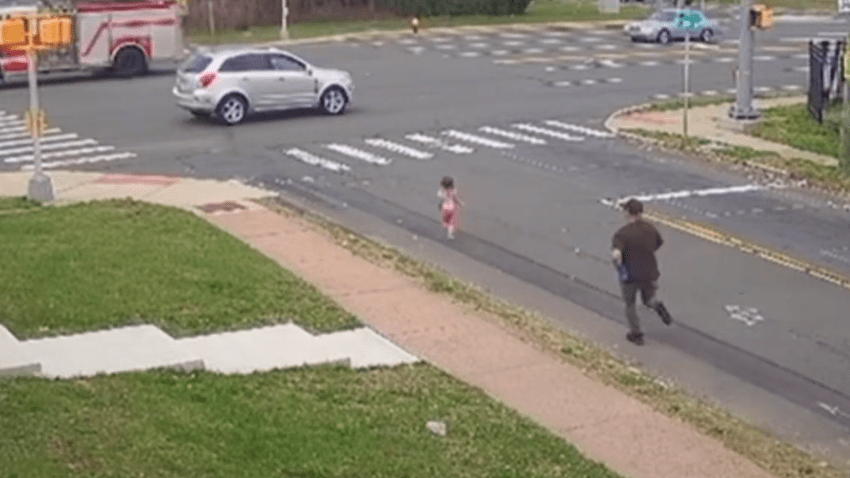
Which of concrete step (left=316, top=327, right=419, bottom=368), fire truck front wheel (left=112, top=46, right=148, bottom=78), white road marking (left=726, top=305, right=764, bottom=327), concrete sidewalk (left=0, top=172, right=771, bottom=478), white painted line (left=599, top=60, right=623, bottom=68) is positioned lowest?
white road marking (left=726, top=305, right=764, bottom=327)

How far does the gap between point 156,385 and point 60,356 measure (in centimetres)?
172

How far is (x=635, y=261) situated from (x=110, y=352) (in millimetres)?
5491

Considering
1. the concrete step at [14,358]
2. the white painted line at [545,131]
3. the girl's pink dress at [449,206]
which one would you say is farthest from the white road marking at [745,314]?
the white painted line at [545,131]

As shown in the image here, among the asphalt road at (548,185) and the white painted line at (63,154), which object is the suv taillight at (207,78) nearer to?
the asphalt road at (548,185)

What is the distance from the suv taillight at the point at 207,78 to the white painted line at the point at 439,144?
4.60m

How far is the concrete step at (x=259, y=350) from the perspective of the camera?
13227mm

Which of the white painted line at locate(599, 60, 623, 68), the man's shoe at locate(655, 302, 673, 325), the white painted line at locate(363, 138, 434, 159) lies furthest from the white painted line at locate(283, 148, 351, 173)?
the white painted line at locate(599, 60, 623, 68)

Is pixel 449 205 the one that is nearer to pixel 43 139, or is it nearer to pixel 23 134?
pixel 43 139

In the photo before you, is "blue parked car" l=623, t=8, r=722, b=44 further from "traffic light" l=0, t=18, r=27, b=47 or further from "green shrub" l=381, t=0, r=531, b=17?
"traffic light" l=0, t=18, r=27, b=47

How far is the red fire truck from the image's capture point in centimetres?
4203

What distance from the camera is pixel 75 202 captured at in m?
23.1

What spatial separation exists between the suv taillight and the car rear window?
30 cm

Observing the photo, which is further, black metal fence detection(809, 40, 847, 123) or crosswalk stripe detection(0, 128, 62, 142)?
black metal fence detection(809, 40, 847, 123)

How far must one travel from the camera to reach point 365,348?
14.2 meters
